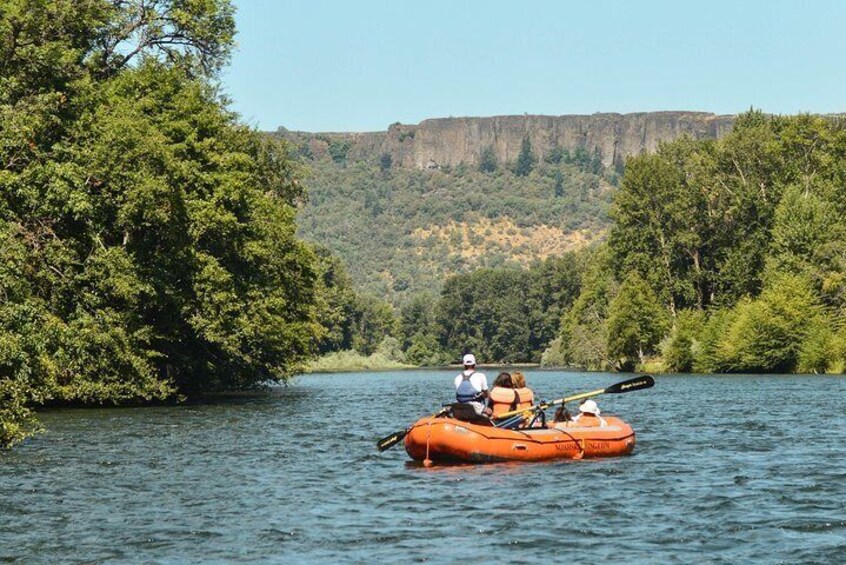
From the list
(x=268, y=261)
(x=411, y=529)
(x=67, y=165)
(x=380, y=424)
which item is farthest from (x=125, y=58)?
(x=411, y=529)

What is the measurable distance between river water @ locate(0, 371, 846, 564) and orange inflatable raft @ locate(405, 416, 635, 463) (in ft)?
0.98

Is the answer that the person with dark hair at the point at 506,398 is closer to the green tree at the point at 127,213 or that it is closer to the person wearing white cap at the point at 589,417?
the person wearing white cap at the point at 589,417

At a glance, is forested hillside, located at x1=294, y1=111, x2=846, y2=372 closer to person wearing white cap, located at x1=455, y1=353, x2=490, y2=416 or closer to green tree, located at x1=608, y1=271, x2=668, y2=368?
green tree, located at x1=608, y1=271, x2=668, y2=368

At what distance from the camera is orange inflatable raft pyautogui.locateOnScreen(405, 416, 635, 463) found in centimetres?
2453

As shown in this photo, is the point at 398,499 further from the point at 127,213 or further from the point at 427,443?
the point at 127,213

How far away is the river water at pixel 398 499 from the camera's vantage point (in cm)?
1686

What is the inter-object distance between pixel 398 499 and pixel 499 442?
159 inches

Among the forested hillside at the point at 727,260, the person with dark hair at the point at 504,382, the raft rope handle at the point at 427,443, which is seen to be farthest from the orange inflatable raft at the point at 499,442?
the forested hillside at the point at 727,260

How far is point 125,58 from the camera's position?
49.8 m

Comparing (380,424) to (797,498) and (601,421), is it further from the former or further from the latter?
(797,498)

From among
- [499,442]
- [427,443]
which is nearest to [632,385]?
[499,442]

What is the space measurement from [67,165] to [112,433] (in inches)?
359

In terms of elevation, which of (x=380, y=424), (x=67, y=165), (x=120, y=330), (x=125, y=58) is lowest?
(x=380, y=424)

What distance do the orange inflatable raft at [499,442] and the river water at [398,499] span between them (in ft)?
0.98
